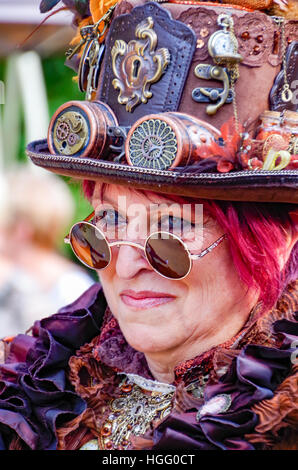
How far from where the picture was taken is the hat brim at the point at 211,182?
5.55 ft

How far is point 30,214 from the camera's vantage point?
468cm

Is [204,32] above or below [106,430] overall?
above

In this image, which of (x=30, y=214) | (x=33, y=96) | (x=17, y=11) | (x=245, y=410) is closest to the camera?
(x=245, y=410)

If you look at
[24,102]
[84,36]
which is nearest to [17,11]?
[24,102]

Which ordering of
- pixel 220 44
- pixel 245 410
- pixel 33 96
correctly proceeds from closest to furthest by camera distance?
pixel 245 410 < pixel 220 44 < pixel 33 96

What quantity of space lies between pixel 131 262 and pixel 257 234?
38 centimetres

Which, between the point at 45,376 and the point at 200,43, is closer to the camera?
the point at 200,43

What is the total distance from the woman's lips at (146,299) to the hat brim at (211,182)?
33 cm

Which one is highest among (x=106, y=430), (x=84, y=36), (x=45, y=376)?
(x=84, y=36)

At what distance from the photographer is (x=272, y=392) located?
66.6 inches

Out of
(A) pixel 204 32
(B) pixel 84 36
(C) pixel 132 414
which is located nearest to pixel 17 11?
(B) pixel 84 36

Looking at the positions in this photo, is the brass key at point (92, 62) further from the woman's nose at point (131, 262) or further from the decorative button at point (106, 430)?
the decorative button at point (106, 430)

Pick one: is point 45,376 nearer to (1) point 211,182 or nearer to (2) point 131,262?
(2) point 131,262

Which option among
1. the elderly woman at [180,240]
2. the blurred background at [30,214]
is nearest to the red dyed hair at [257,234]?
the elderly woman at [180,240]
